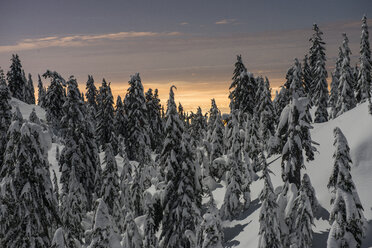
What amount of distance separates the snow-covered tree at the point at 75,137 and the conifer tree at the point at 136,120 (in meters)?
25.8

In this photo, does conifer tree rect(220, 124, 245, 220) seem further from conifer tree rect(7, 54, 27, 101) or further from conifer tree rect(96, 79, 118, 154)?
conifer tree rect(7, 54, 27, 101)

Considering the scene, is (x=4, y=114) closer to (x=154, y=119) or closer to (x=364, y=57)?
(x=154, y=119)

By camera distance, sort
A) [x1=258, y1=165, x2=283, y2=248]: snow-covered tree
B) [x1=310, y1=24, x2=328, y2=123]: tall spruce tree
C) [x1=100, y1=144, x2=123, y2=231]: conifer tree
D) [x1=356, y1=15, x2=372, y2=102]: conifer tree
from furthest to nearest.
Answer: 1. [x1=310, y1=24, x2=328, y2=123]: tall spruce tree
2. [x1=356, y1=15, x2=372, y2=102]: conifer tree
3. [x1=100, y1=144, x2=123, y2=231]: conifer tree
4. [x1=258, y1=165, x2=283, y2=248]: snow-covered tree

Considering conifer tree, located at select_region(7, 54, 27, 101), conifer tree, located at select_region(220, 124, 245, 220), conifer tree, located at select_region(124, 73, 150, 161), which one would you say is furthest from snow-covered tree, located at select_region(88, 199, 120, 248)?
conifer tree, located at select_region(7, 54, 27, 101)

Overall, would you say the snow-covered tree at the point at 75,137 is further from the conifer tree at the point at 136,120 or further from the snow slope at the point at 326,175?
the conifer tree at the point at 136,120

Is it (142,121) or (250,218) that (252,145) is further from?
(142,121)

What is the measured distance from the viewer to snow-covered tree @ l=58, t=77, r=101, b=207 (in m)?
32.1

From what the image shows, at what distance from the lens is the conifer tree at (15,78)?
97.2m

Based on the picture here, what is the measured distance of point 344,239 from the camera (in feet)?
61.6

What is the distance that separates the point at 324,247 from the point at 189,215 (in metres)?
9.78

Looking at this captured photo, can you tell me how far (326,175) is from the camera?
94.5ft

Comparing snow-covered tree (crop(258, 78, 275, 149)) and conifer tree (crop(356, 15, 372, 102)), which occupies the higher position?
conifer tree (crop(356, 15, 372, 102))

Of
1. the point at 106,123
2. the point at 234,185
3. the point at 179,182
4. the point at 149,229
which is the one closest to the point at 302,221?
the point at 179,182

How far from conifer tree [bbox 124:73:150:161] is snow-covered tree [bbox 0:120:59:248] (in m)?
38.5
